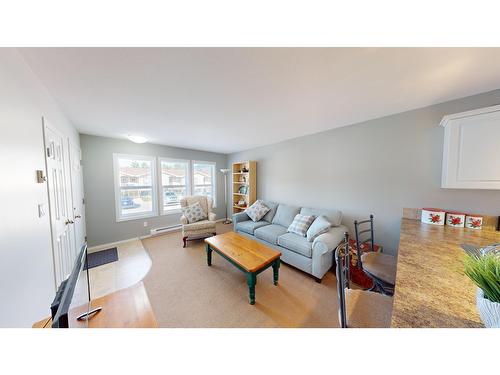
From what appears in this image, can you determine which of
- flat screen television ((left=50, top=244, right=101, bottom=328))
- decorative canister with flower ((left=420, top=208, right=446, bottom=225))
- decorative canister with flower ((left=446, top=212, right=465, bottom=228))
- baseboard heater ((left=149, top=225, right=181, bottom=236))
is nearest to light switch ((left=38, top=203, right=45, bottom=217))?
flat screen television ((left=50, top=244, right=101, bottom=328))

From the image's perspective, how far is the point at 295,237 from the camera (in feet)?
7.89

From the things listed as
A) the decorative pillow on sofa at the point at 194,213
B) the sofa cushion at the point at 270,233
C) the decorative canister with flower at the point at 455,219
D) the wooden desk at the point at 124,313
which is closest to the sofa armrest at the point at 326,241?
the sofa cushion at the point at 270,233

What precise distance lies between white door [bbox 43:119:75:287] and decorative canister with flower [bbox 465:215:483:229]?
4106 millimetres

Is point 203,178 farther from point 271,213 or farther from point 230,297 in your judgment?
point 230,297

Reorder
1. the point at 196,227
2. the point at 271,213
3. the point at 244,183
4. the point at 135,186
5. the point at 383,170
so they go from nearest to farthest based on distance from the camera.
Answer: the point at 383,170, the point at 196,227, the point at 271,213, the point at 135,186, the point at 244,183

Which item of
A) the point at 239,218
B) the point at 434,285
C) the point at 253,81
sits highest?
the point at 253,81

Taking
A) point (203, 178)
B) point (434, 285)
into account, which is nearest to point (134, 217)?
point (203, 178)

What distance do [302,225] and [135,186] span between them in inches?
144

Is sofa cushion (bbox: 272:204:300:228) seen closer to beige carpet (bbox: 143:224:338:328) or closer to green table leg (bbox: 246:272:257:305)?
beige carpet (bbox: 143:224:338:328)

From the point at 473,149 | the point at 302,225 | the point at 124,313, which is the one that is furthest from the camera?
the point at 302,225

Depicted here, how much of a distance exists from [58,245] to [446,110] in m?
4.43

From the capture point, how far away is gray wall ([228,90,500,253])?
1769mm
